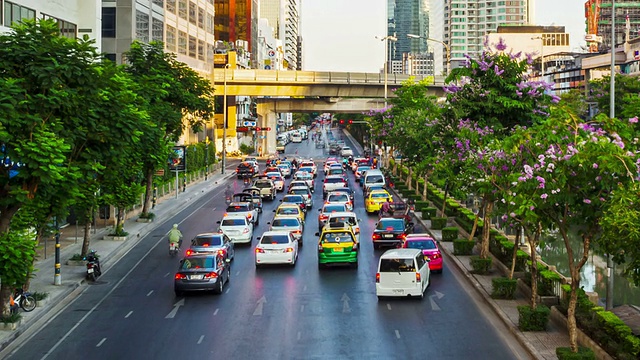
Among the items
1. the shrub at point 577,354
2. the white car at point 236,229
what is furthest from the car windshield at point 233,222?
the shrub at point 577,354

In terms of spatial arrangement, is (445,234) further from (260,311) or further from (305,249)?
(260,311)

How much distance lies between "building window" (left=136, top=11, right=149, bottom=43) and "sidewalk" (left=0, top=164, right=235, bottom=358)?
1788 cm

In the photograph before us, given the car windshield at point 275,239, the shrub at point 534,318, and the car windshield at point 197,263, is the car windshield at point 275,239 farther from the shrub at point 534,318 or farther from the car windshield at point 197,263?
the shrub at point 534,318

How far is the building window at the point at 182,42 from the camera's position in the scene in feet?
286

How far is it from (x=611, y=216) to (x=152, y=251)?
2769 cm

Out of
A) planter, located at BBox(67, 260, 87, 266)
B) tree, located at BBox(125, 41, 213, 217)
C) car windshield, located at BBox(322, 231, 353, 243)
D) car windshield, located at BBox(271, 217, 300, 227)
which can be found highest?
tree, located at BBox(125, 41, 213, 217)

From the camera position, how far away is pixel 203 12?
99.8m

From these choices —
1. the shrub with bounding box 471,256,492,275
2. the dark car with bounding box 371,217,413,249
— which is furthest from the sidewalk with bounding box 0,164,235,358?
the shrub with bounding box 471,256,492,275

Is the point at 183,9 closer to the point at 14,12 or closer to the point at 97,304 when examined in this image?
the point at 14,12

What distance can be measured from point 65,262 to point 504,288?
62.7ft

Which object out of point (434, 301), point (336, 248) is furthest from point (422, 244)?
point (434, 301)

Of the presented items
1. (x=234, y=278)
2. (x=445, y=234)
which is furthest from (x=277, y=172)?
(x=234, y=278)

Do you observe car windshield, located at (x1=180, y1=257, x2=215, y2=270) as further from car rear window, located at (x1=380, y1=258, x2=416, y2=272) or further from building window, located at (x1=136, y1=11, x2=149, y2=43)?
building window, located at (x1=136, y1=11, x2=149, y2=43)

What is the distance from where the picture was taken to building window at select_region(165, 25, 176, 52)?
3233 inches
